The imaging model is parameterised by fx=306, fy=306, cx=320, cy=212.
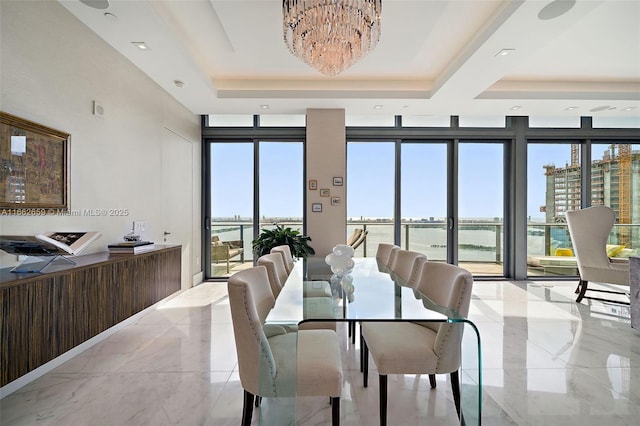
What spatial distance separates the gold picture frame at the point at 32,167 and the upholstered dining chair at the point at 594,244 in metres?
6.14

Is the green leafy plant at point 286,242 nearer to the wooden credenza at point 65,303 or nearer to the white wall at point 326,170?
the white wall at point 326,170

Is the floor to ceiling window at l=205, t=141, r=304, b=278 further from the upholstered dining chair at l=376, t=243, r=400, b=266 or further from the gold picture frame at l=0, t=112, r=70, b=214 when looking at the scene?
the gold picture frame at l=0, t=112, r=70, b=214

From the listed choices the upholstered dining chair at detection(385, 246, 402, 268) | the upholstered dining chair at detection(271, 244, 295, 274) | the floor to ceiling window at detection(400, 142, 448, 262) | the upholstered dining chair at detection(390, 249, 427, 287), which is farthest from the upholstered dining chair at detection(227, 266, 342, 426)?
the floor to ceiling window at detection(400, 142, 448, 262)

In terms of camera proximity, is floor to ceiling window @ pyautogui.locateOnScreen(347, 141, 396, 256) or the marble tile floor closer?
the marble tile floor

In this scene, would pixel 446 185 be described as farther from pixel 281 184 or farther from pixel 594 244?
Answer: pixel 281 184

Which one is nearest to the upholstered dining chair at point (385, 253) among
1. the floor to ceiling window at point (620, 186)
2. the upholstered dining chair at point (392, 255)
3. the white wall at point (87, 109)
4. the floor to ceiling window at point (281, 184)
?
the upholstered dining chair at point (392, 255)

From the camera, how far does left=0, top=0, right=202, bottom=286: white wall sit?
2.21m

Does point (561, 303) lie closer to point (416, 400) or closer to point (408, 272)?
point (408, 272)

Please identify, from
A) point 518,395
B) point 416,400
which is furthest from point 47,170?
point 518,395

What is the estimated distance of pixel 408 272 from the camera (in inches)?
102

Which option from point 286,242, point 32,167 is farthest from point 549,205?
point 32,167

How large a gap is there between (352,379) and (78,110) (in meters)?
3.30

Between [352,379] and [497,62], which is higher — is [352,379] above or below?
below

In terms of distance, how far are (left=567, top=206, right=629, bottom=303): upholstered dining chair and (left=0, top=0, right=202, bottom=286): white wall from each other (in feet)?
19.3
